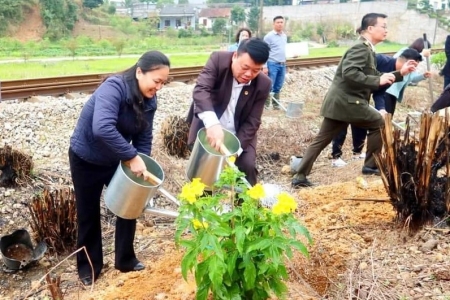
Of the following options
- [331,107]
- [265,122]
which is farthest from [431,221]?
[265,122]

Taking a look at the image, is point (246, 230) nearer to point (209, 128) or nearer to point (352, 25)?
point (209, 128)

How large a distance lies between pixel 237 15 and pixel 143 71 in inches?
1734

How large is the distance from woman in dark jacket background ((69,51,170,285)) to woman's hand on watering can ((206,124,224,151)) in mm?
392

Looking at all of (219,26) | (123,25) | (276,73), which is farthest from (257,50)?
(219,26)

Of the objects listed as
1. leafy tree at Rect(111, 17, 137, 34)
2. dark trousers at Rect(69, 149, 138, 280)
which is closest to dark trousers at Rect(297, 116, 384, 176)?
dark trousers at Rect(69, 149, 138, 280)

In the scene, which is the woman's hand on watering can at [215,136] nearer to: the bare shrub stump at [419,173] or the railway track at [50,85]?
the bare shrub stump at [419,173]

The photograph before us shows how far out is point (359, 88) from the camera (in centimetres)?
537

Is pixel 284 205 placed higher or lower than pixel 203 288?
higher

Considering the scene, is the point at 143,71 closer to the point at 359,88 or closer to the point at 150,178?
the point at 150,178

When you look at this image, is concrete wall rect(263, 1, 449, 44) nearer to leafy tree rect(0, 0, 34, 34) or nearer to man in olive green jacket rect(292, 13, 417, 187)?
leafy tree rect(0, 0, 34, 34)

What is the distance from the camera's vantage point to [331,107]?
18.0 ft

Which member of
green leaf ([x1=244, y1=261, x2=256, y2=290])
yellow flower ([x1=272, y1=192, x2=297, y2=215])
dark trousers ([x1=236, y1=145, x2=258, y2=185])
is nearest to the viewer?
yellow flower ([x1=272, y1=192, x2=297, y2=215])

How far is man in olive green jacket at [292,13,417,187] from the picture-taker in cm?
519

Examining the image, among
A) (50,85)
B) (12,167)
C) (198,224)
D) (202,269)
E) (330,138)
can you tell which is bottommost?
(50,85)
